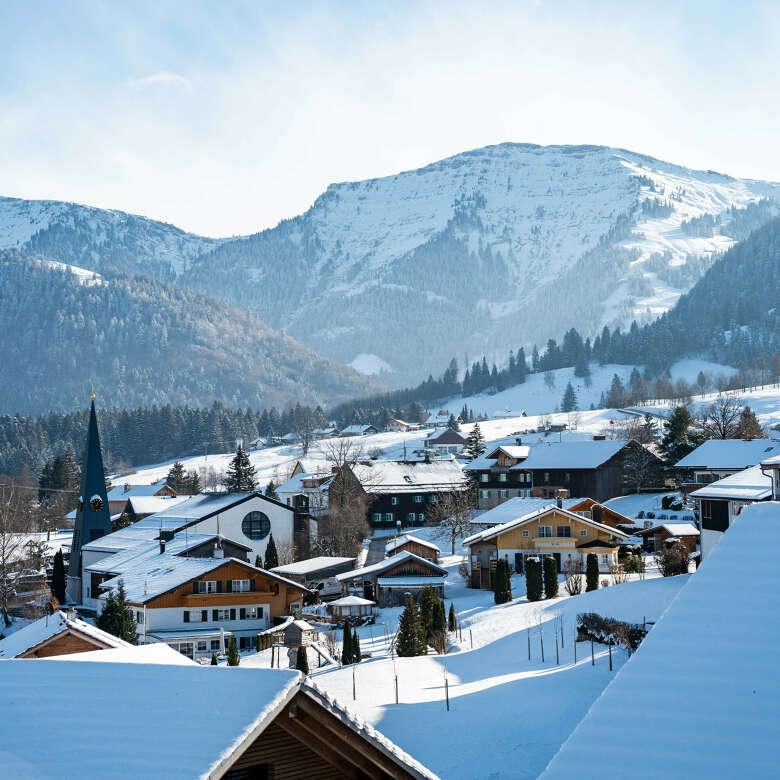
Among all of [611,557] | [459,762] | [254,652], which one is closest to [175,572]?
[254,652]

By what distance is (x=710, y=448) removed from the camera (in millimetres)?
68562

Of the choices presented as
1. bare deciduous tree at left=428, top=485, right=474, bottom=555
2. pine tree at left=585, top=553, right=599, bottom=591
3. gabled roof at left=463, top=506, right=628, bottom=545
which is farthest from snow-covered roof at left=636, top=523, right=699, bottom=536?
pine tree at left=585, top=553, right=599, bottom=591

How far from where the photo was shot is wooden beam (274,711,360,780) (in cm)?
820

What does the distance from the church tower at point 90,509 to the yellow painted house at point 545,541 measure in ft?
74.7

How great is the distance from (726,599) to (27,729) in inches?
295

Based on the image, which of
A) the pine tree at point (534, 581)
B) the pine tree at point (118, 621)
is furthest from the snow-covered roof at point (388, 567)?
the pine tree at point (118, 621)

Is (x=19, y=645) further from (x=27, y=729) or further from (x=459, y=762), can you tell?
(x=27, y=729)

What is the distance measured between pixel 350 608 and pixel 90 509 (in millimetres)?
21544

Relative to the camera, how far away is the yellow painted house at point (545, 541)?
172ft

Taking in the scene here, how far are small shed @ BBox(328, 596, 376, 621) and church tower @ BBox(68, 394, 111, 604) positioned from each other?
59.7ft

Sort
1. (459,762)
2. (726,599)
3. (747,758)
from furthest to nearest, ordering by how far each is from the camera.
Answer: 1. (459,762)
2. (726,599)
3. (747,758)

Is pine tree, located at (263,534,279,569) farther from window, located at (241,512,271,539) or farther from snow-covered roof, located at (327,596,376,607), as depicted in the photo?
snow-covered roof, located at (327,596,376,607)

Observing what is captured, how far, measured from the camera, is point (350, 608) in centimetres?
4597

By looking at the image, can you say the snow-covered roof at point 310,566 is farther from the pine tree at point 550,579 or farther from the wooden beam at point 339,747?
the wooden beam at point 339,747
